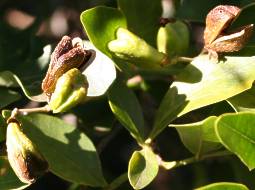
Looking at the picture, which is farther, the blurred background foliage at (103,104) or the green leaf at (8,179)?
the blurred background foliage at (103,104)

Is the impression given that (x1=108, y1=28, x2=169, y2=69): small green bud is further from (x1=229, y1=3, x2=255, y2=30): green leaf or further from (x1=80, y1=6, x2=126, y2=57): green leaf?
(x1=229, y1=3, x2=255, y2=30): green leaf

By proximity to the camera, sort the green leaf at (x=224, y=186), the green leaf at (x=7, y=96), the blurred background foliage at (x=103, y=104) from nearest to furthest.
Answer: the green leaf at (x=224, y=186) → the green leaf at (x=7, y=96) → the blurred background foliage at (x=103, y=104)

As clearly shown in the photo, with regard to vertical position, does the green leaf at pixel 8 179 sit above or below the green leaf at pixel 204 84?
below

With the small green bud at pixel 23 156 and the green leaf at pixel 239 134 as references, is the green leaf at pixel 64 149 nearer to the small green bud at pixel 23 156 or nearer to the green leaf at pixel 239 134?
the small green bud at pixel 23 156

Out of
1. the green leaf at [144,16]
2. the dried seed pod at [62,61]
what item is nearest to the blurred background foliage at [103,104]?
the green leaf at [144,16]

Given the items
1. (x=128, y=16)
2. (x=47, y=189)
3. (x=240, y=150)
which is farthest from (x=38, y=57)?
(x=240, y=150)

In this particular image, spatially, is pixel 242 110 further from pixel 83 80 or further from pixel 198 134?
pixel 83 80

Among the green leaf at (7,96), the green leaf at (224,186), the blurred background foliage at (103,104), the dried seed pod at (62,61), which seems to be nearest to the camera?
the green leaf at (224,186)
